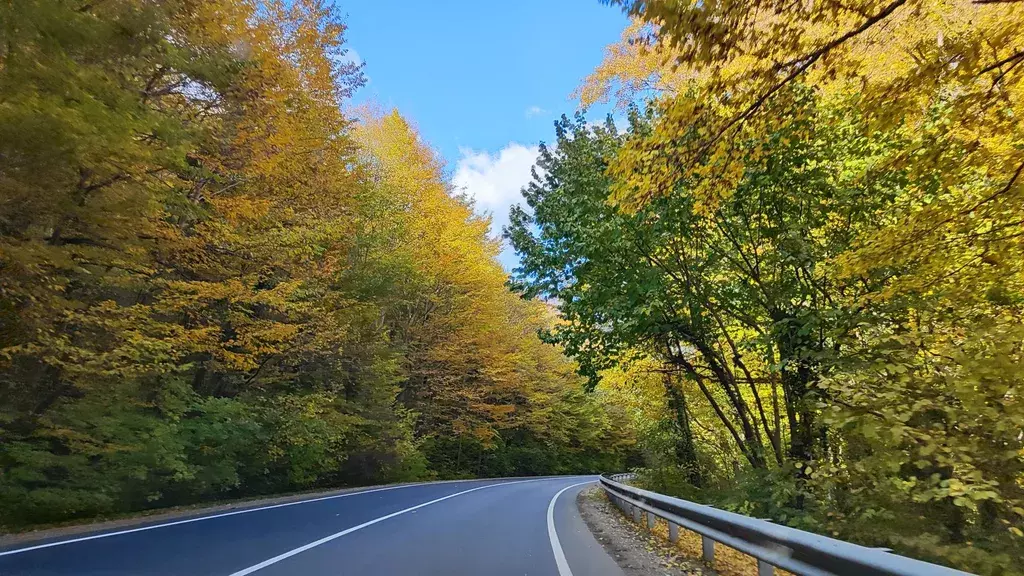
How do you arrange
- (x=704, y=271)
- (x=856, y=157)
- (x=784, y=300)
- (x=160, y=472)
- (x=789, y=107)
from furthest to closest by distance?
1. (x=160, y=472)
2. (x=704, y=271)
3. (x=784, y=300)
4. (x=856, y=157)
5. (x=789, y=107)

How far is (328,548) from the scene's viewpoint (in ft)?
23.8

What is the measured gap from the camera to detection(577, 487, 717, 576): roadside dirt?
617 centimetres

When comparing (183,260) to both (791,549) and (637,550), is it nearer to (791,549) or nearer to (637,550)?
(637,550)

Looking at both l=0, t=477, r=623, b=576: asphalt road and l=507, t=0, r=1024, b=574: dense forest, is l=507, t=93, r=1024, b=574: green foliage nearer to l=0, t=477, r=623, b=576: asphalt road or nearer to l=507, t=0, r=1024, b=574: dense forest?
l=507, t=0, r=1024, b=574: dense forest

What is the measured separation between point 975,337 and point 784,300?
8.98ft

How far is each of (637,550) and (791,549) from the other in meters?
3.87

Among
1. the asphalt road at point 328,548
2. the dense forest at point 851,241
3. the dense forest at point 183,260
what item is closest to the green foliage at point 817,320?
the dense forest at point 851,241

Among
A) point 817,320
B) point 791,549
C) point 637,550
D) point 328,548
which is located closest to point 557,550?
point 637,550

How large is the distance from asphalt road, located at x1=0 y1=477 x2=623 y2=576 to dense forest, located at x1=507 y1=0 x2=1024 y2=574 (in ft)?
10.0

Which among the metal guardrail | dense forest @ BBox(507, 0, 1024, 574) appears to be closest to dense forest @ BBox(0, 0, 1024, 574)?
dense forest @ BBox(507, 0, 1024, 574)

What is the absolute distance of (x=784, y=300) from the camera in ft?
26.5

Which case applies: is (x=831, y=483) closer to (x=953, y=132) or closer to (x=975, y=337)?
(x=975, y=337)

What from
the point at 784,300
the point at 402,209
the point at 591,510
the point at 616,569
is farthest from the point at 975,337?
the point at 402,209

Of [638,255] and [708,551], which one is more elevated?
[638,255]
